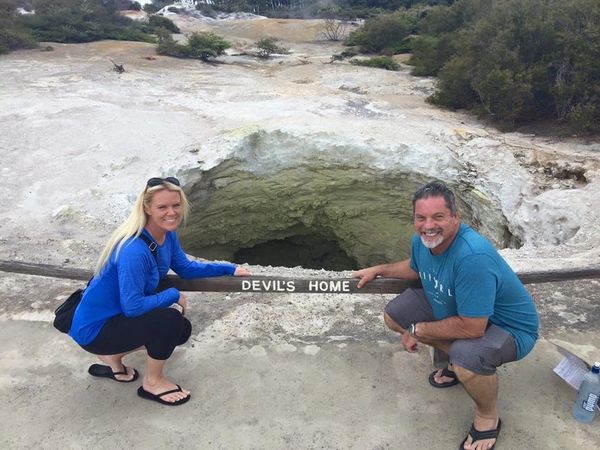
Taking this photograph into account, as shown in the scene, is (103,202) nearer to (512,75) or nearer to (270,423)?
(270,423)

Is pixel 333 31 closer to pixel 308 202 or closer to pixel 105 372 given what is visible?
pixel 308 202

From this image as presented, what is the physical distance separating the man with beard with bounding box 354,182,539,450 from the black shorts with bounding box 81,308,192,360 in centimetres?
150

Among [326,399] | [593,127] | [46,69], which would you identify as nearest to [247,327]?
[326,399]

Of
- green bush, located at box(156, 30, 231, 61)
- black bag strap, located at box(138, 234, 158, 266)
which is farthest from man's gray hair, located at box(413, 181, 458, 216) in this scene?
green bush, located at box(156, 30, 231, 61)

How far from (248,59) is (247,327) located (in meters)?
17.1

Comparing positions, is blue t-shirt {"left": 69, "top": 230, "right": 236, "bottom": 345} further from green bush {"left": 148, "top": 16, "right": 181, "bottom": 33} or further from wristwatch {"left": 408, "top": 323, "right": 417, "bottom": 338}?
green bush {"left": 148, "top": 16, "right": 181, "bottom": 33}

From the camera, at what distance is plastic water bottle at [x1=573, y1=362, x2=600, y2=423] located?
3.02m

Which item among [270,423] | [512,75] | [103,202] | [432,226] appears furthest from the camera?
[512,75]

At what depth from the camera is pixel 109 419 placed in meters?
3.28

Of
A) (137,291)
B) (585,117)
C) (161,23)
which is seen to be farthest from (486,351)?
(161,23)

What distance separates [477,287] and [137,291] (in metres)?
1.92

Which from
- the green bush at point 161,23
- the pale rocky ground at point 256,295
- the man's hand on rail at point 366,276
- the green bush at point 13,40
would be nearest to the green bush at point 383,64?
the pale rocky ground at point 256,295

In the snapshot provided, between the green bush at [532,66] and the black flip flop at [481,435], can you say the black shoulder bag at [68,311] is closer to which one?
the black flip flop at [481,435]

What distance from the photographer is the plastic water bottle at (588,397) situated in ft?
9.89
